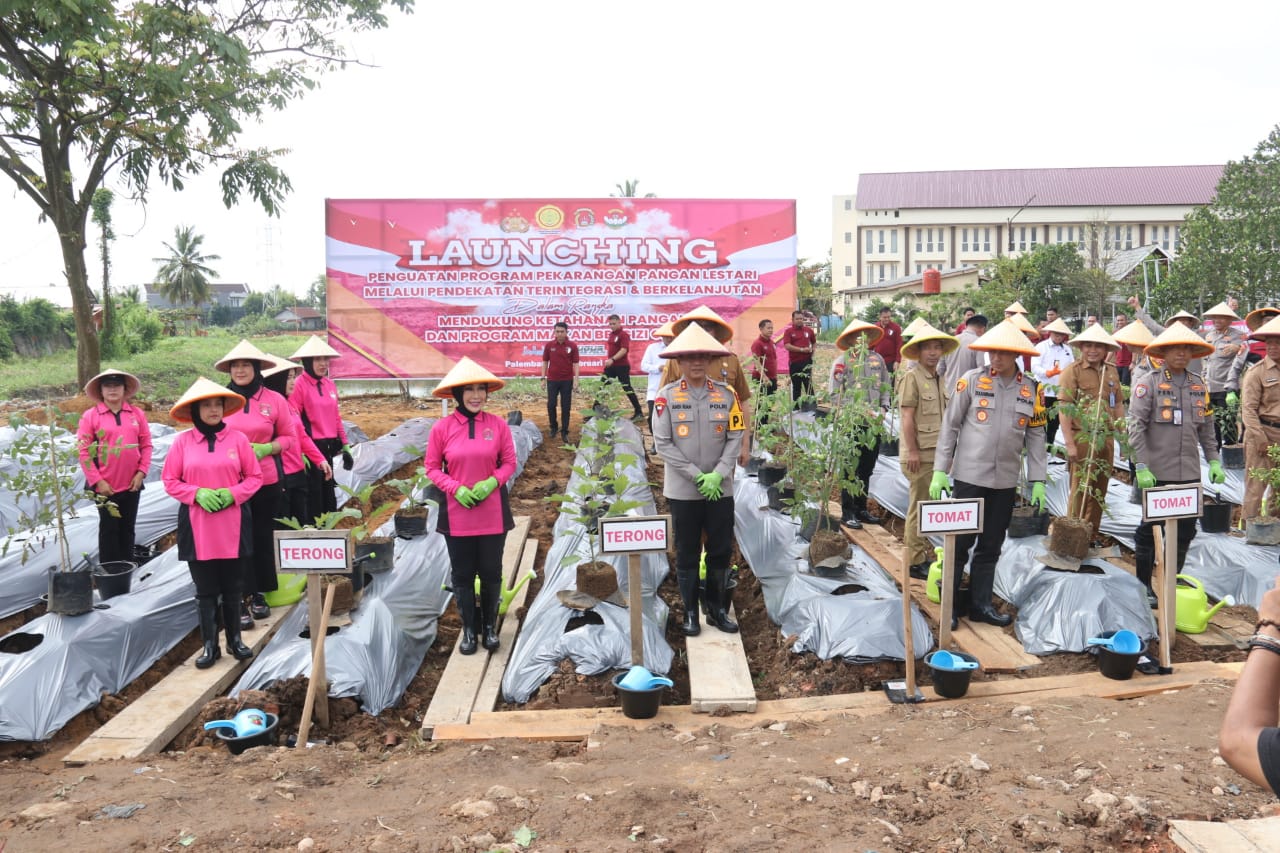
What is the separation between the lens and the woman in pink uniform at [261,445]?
5137mm

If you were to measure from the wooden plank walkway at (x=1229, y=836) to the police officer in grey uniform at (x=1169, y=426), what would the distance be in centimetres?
289

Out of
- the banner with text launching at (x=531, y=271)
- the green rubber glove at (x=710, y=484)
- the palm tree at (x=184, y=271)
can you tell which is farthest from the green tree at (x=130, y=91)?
the palm tree at (x=184, y=271)

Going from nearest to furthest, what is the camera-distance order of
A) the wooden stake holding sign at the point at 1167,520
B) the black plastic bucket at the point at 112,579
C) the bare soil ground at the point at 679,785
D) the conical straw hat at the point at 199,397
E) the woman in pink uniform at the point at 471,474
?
1. the bare soil ground at the point at 679,785
2. the wooden stake holding sign at the point at 1167,520
3. the conical straw hat at the point at 199,397
4. the woman in pink uniform at the point at 471,474
5. the black plastic bucket at the point at 112,579

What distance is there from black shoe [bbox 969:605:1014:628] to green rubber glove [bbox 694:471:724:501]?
171cm

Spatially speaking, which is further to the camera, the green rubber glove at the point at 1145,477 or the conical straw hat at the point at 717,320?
the conical straw hat at the point at 717,320

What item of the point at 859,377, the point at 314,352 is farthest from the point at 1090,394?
the point at 314,352

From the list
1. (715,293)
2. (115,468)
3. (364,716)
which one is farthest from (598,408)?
(364,716)

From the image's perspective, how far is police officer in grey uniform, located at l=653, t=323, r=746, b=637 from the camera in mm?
4574

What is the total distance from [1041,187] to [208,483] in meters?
61.4

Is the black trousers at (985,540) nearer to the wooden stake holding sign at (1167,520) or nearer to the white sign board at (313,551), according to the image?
the wooden stake holding sign at (1167,520)

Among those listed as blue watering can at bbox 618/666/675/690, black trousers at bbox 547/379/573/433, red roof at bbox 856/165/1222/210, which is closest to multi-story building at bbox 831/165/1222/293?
red roof at bbox 856/165/1222/210

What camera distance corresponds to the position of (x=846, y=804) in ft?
9.11

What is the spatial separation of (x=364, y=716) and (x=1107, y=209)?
59954 mm

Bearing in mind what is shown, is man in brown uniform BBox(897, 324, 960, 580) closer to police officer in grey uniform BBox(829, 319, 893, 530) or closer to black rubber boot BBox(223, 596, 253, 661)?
police officer in grey uniform BBox(829, 319, 893, 530)
